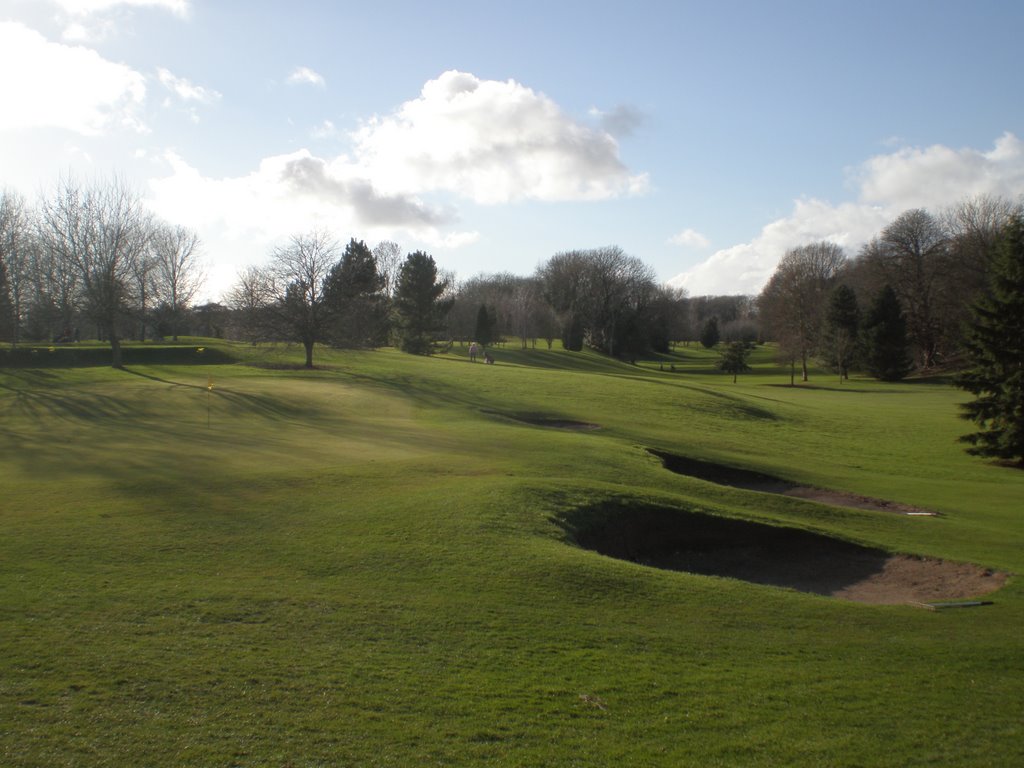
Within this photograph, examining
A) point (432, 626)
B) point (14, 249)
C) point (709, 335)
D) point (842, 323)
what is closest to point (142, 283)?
point (14, 249)

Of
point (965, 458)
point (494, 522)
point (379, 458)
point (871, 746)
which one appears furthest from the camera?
point (965, 458)

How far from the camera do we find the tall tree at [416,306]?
3098 inches

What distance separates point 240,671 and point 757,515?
1334cm

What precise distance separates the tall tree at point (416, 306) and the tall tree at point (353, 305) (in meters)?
2.81

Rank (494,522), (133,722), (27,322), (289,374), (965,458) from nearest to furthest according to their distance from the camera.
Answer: (133,722), (494,522), (965,458), (289,374), (27,322)

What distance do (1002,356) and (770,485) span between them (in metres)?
16.8

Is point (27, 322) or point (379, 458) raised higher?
point (27, 322)

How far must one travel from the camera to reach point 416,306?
7881cm

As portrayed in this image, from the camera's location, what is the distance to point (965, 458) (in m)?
32.7

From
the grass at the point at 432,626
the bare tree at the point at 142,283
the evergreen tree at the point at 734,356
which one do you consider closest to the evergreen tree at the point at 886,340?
the evergreen tree at the point at 734,356

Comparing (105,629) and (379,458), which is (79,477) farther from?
(105,629)

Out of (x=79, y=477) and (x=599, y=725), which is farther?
(x=79, y=477)

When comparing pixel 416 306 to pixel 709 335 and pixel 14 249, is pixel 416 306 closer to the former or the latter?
pixel 14 249

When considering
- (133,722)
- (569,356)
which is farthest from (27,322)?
(133,722)
